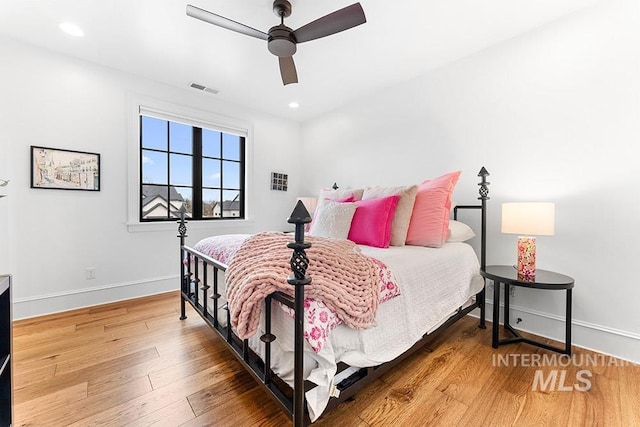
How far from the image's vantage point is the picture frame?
2490 mm

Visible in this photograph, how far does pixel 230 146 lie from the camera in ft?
12.8

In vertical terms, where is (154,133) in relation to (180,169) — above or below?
above

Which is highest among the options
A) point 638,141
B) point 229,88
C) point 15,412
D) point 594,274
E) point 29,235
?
point 229,88

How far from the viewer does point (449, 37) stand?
230 centimetres

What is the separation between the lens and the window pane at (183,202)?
3408 mm

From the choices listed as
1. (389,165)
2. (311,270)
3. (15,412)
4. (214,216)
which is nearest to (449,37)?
(389,165)

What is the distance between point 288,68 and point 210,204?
2.23 meters

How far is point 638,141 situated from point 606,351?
4.73 feet

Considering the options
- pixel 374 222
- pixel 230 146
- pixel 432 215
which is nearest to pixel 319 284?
pixel 374 222

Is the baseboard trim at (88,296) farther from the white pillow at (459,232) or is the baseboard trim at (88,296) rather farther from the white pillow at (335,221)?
the white pillow at (459,232)

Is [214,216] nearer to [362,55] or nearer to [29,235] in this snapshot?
[29,235]

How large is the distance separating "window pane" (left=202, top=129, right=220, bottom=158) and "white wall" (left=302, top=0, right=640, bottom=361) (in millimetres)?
2685

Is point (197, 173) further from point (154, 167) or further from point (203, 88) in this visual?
point (203, 88)

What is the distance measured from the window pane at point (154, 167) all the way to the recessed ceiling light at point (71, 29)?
1.19m
